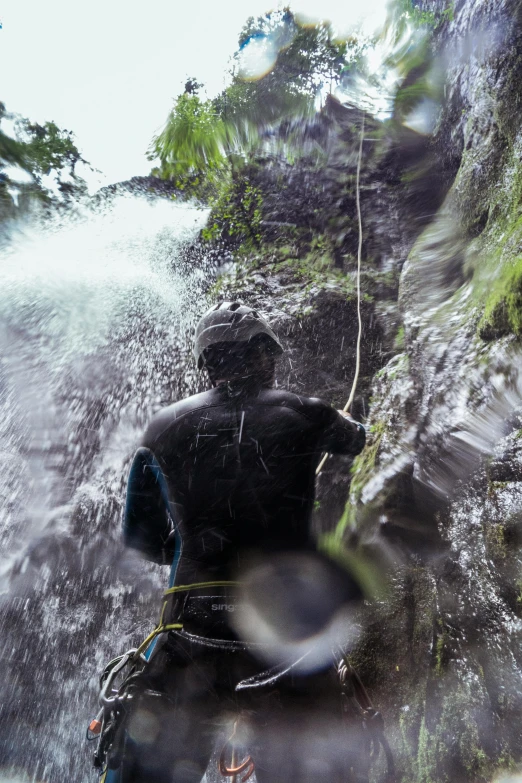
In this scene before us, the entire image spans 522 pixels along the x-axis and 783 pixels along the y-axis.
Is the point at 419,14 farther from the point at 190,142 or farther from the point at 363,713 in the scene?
the point at 363,713

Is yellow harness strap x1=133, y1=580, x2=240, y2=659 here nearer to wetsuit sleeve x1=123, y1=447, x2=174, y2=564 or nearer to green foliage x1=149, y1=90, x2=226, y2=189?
wetsuit sleeve x1=123, y1=447, x2=174, y2=564

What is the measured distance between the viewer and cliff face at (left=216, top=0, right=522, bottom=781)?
8.07ft

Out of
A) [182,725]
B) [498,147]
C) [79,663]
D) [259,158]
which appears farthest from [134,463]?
[259,158]

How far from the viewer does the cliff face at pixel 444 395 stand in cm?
246

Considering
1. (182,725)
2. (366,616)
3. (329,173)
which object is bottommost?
(366,616)

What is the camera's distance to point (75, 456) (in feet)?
18.2

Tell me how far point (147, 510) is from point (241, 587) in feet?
1.90

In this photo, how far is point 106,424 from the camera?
5.69 m

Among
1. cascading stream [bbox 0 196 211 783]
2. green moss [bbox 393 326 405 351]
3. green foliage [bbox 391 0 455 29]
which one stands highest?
green foliage [bbox 391 0 455 29]

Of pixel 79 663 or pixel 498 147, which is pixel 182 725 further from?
pixel 498 147

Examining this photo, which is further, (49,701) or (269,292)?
(269,292)

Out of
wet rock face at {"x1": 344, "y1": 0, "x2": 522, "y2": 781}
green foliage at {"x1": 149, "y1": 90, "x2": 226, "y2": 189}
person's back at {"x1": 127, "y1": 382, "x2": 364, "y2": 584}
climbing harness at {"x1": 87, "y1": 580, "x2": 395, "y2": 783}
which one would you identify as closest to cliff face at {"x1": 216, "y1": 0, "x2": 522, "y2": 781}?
wet rock face at {"x1": 344, "y1": 0, "x2": 522, "y2": 781}

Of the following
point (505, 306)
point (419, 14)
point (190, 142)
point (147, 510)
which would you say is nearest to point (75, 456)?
point (147, 510)

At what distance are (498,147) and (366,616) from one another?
4.16 metres
